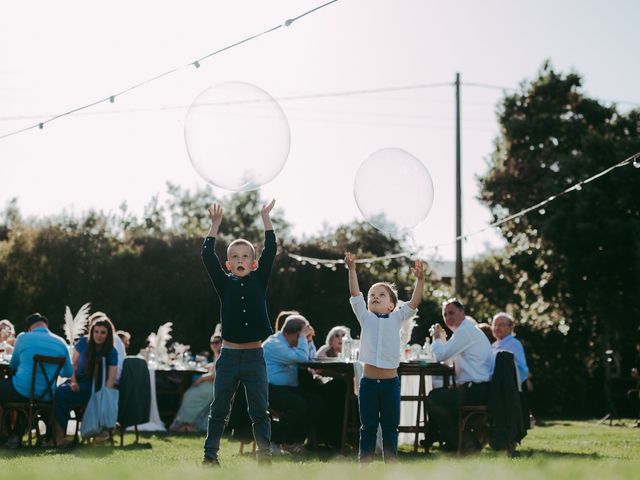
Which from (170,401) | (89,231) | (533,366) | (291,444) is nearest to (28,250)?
(89,231)

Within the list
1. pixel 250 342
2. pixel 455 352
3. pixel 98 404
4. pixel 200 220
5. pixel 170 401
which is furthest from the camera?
pixel 200 220

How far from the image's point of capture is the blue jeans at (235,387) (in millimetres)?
6523

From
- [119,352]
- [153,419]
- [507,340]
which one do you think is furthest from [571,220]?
[119,352]

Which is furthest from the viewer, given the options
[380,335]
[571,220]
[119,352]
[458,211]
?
[458,211]

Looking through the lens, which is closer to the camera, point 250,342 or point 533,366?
point 250,342

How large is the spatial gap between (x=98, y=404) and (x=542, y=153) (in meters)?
16.3

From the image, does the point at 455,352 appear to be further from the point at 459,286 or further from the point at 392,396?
the point at 459,286

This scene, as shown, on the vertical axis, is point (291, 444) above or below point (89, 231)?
below

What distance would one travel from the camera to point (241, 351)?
655 centimetres

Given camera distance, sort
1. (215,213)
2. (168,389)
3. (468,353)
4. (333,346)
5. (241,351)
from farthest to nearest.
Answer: (168,389), (333,346), (468,353), (215,213), (241,351)

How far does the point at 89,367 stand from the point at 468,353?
14.0ft

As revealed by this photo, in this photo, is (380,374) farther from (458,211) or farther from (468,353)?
(458,211)

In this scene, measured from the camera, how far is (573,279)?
21672 millimetres

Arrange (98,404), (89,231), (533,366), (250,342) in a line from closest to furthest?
(250,342), (98,404), (533,366), (89,231)
